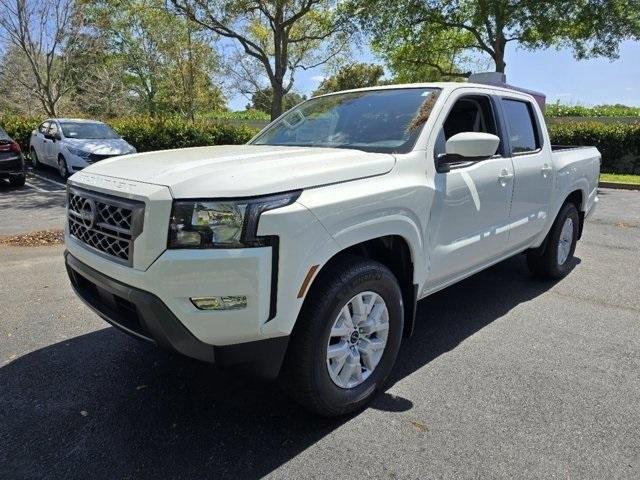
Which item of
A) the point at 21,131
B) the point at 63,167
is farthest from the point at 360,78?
the point at 63,167

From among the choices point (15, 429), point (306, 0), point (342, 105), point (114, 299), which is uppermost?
point (306, 0)

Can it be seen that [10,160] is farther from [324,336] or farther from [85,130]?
[324,336]

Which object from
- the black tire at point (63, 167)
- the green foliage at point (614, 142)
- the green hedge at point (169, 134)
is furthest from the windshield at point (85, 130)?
the green foliage at point (614, 142)

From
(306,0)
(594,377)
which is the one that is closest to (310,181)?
(594,377)

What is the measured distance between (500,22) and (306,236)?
15.3m

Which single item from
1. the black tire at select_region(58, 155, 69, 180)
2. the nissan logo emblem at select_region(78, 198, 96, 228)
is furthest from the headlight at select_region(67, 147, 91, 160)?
the nissan logo emblem at select_region(78, 198, 96, 228)

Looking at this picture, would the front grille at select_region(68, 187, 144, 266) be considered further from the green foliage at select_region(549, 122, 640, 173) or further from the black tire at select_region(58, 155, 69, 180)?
the green foliage at select_region(549, 122, 640, 173)

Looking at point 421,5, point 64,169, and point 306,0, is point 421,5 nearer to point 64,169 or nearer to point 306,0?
point 306,0

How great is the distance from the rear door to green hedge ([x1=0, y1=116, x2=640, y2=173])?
42.0 feet

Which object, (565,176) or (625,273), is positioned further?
(625,273)

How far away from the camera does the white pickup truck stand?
220cm

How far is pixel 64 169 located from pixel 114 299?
1168cm

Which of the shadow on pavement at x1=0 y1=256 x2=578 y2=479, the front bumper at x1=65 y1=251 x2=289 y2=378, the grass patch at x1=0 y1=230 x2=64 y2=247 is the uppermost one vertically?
the front bumper at x1=65 y1=251 x2=289 y2=378

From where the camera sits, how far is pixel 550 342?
12.1 feet
